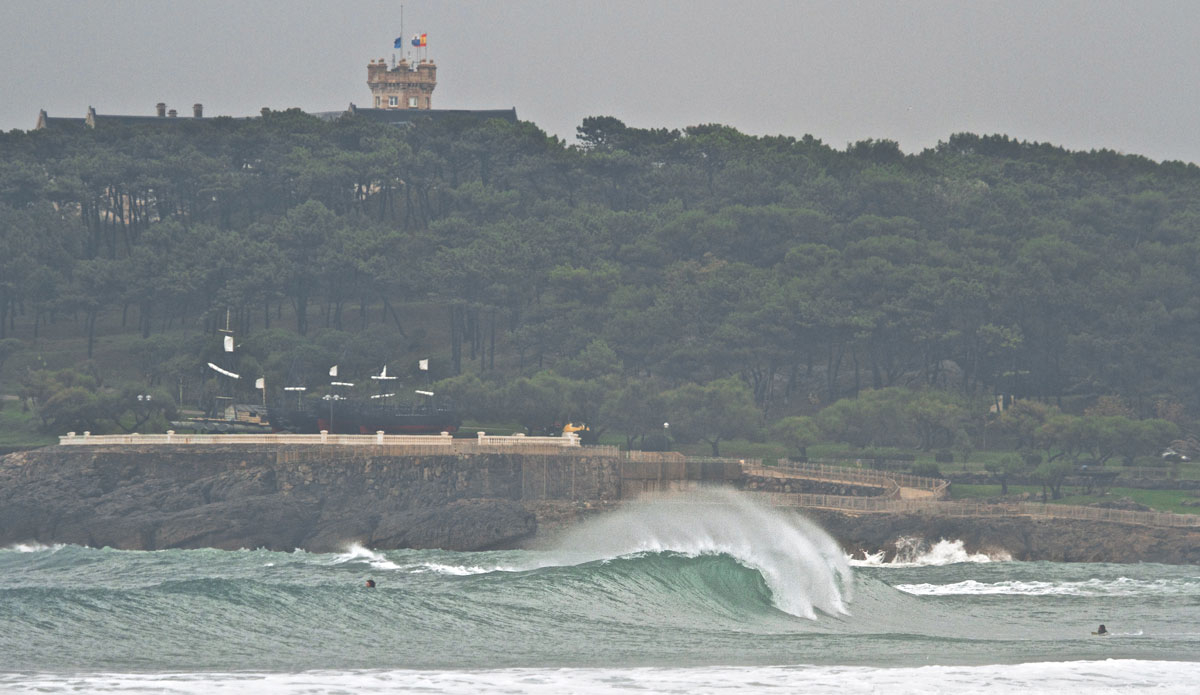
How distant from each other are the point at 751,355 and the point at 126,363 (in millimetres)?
35527

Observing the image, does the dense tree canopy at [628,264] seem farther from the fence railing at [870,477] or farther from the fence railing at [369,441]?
the fence railing at [369,441]

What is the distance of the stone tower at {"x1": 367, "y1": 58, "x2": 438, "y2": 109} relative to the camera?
171 metres

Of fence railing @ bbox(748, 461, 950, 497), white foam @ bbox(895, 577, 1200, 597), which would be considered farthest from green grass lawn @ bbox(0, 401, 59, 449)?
white foam @ bbox(895, 577, 1200, 597)

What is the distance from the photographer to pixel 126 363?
105750 millimetres

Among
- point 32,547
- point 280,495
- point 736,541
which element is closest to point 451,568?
point 736,541

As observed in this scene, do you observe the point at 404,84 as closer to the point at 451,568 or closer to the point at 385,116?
the point at 385,116

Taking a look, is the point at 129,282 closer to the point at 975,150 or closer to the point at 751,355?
the point at 751,355

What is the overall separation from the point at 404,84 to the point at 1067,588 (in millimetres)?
121894

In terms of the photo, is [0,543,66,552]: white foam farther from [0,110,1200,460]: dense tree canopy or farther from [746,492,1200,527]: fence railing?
[746,492,1200,527]: fence railing

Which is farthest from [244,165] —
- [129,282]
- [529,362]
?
[529,362]

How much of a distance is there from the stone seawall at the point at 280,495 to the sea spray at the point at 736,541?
3111 mm

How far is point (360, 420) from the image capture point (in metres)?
81.1

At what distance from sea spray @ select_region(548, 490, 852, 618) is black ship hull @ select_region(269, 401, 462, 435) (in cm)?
1377

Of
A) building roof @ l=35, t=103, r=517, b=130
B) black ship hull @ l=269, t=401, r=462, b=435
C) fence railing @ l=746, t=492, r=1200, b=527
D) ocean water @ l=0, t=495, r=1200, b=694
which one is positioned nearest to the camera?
ocean water @ l=0, t=495, r=1200, b=694
